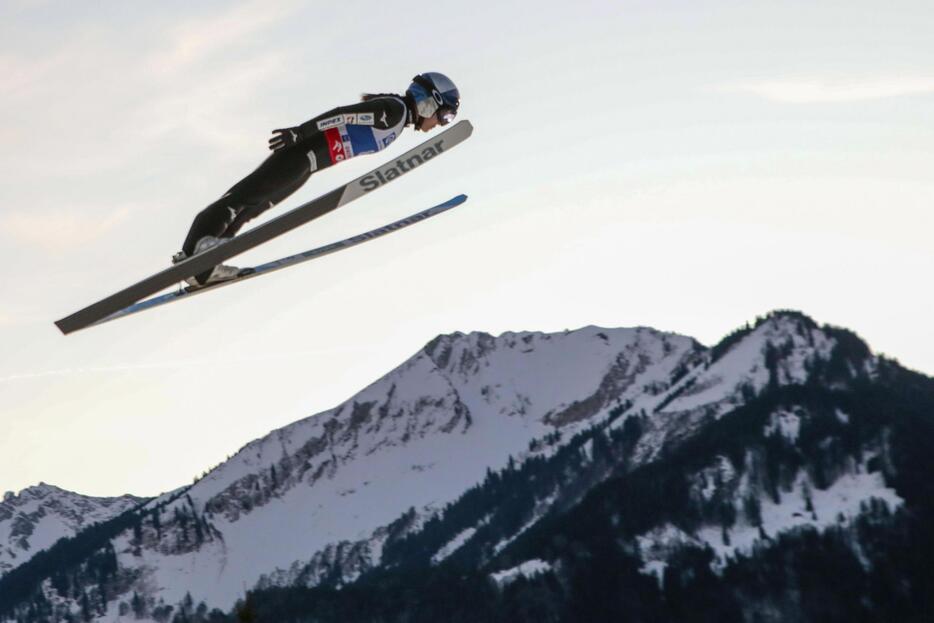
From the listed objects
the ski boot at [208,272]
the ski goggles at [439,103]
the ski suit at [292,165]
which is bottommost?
the ski boot at [208,272]

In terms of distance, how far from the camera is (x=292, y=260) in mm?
23469

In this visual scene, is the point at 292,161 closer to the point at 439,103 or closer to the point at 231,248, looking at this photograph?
the point at 231,248

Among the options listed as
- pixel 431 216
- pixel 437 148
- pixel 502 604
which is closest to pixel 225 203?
pixel 437 148

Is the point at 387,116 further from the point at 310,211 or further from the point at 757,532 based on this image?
the point at 757,532

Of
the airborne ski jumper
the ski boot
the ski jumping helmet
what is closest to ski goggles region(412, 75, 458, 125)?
the ski jumping helmet

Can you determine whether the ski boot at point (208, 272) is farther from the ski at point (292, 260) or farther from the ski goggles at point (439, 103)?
the ski goggles at point (439, 103)

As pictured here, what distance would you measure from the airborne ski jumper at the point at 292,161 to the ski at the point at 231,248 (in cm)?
15

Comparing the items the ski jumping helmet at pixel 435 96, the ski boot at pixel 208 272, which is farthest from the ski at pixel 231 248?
the ski jumping helmet at pixel 435 96

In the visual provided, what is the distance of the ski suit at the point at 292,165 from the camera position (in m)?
20.6

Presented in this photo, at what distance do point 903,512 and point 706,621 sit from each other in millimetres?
30080

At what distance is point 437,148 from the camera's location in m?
23.8

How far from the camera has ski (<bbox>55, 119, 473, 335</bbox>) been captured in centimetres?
2048

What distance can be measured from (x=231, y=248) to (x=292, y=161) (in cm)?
149

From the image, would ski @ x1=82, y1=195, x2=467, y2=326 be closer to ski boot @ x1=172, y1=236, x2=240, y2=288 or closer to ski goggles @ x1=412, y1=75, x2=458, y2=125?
ski boot @ x1=172, y1=236, x2=240, y2=288
